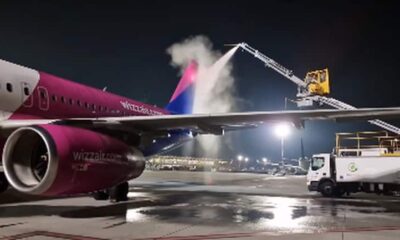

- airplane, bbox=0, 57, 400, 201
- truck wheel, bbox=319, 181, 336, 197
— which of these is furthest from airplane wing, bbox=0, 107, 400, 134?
truck wheel, bbox=319, 181, 336, 197

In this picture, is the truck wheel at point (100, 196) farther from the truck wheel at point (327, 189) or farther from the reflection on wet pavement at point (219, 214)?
the truck wheel at point (327, 189)

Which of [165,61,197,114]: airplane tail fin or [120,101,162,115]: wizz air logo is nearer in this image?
[120,101,162,115]: wizz air logo

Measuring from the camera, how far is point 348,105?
52.0m

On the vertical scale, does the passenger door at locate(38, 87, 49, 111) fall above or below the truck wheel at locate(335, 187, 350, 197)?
above

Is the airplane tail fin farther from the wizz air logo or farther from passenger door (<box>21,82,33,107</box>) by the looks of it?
passenger door (<box>21,82,33,107</box>)

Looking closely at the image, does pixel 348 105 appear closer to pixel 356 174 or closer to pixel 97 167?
pixel 356 174

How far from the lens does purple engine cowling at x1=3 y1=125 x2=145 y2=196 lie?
9.65 metres

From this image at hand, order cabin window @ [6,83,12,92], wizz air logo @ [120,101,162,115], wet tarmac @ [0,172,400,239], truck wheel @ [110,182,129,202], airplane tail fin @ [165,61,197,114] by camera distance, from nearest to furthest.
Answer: wet tarmac @ [0,172,400,239], cabin window @ [6,83,12,92], truck wheel @ [110,182,129,202], wizz air logo @ [120,101,162,115], airplane tail fin @ [165,61,197,114]

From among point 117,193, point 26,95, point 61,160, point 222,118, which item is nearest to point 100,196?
point 117,193

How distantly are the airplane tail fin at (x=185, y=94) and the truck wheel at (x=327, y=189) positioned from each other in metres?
9.92

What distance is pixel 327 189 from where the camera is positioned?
2227 centimetres

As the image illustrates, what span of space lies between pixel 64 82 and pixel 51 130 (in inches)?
255

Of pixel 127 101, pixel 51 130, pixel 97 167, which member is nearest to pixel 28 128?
pixel 51 130

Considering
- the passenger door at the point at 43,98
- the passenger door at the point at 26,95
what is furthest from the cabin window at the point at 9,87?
the passenger door at the point at 43,98
